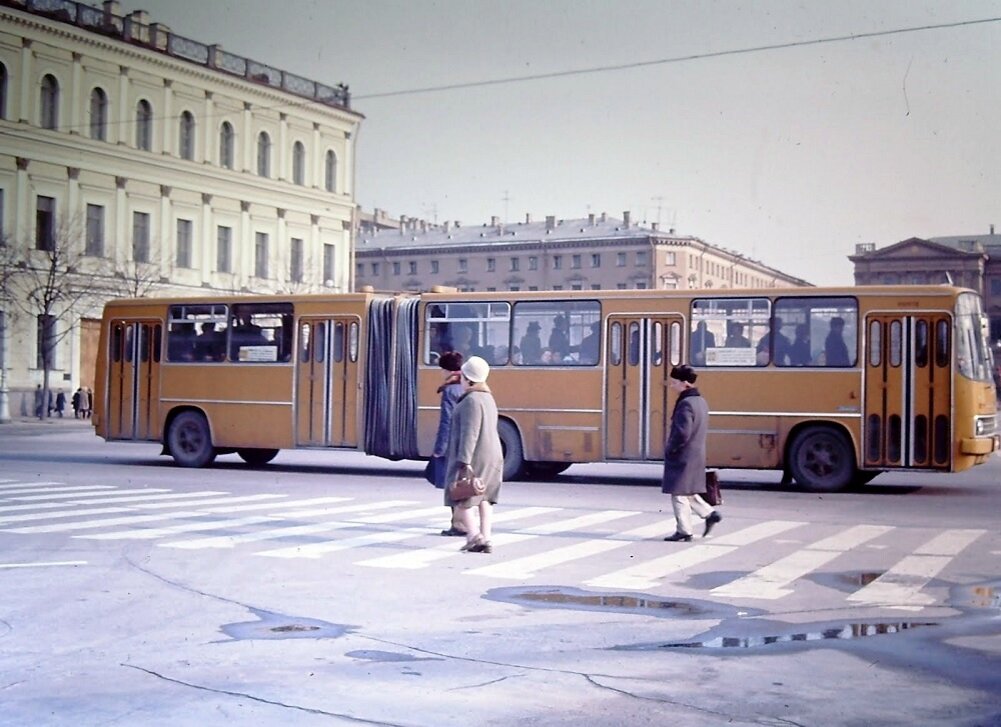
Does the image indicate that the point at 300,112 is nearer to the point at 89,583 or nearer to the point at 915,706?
the point at 89,583

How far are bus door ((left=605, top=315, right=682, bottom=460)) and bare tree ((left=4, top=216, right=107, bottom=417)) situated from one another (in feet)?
99.6

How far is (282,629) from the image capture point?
8.97 metres

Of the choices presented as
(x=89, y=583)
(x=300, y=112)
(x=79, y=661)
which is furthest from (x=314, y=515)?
(x=300, y=112)

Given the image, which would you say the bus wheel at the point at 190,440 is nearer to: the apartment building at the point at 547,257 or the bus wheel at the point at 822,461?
the bus wheel at the point at 822,461

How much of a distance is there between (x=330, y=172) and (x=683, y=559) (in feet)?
190

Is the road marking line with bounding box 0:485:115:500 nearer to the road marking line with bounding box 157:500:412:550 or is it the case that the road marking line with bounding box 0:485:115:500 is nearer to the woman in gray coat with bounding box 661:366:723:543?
the road marking line with bounding box 157:500:412:550

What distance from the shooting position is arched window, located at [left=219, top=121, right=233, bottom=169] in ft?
203

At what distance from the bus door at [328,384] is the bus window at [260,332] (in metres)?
0.44

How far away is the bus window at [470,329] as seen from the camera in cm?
2419

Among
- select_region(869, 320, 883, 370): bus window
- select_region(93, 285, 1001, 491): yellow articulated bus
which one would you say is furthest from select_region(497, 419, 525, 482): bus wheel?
select_region(869, 320, 883, 370): bus window

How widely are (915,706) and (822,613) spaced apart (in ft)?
9.82

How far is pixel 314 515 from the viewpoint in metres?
16.8

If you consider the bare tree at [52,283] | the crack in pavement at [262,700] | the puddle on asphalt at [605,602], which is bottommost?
the puddle on asphalt at [605,602]

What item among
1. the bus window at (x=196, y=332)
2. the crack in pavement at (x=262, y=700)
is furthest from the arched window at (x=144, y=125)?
the crack in pavement at (x=262, y=700)
